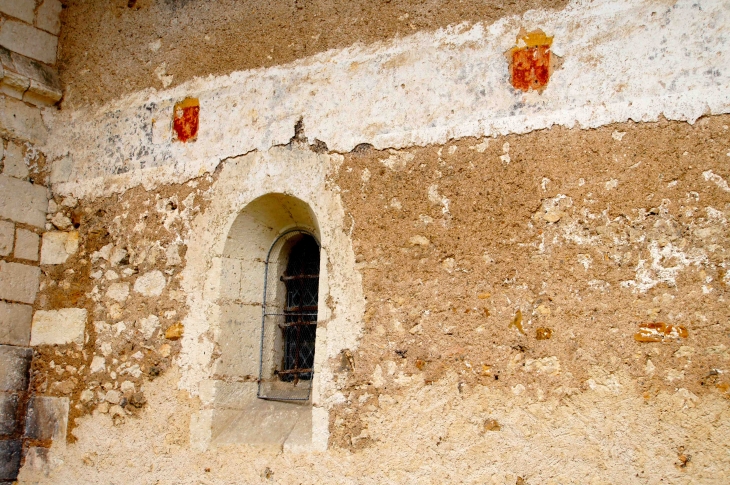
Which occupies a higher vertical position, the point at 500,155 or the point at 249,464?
→ the point at 500,155

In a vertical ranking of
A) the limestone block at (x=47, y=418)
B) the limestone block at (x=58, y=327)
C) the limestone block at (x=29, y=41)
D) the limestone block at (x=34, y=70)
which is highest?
the limestone block at (x=29, y=41)

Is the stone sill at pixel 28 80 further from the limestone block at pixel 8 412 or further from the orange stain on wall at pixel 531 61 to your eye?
the orange stain on wall at pixel 531 61

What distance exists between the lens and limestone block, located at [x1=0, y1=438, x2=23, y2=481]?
4.30 m

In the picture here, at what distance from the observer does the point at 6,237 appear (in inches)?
177

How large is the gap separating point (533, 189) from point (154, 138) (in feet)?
7.66

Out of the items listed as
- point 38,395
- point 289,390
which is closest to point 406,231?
point 289,390

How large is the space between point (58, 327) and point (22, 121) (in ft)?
4.41

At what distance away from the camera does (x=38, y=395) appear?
4.44 metres

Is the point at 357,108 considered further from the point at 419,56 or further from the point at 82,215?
the point at 82,215

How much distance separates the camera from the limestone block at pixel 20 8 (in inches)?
187

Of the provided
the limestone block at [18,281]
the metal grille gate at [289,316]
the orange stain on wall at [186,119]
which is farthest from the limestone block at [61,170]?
the metal grille gate at [289,316]

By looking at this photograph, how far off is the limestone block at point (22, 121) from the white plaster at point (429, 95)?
0.10m

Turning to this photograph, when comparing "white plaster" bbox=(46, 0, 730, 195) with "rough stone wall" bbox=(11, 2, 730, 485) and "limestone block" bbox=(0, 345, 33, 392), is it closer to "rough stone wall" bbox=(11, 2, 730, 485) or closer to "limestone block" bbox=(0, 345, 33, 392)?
"rough stone wall" bbox=(11, 2, 730, 485)

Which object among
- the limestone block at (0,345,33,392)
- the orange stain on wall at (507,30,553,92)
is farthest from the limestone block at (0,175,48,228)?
the orange stain on wall at (507,30,553,92)
